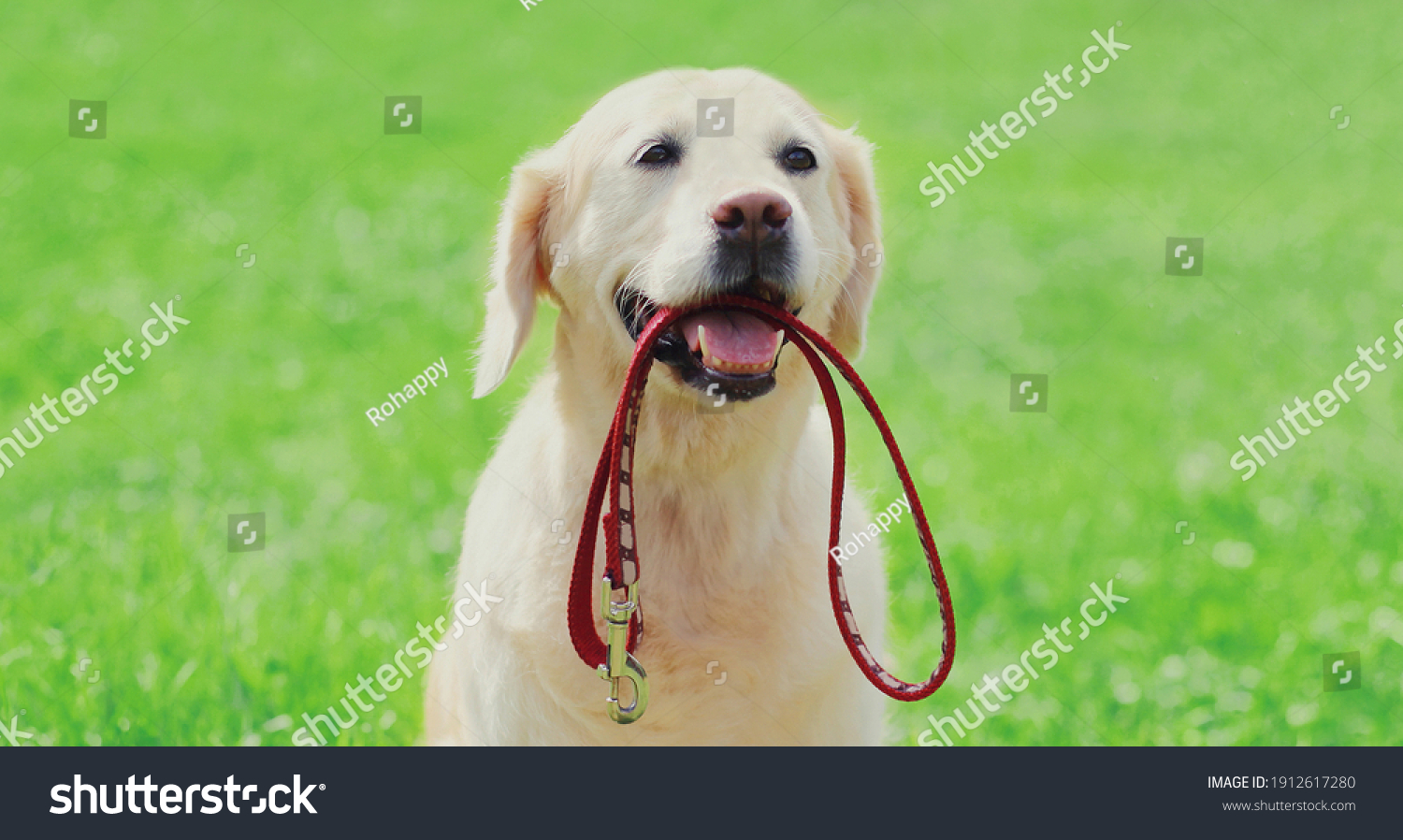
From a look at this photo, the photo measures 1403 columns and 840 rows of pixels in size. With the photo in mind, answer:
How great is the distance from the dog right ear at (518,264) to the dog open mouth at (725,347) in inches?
17.0

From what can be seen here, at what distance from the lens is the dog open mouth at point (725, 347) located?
285cm

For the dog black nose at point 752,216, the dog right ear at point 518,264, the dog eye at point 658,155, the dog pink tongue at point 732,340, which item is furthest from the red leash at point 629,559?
the dog right ear at point 518,264

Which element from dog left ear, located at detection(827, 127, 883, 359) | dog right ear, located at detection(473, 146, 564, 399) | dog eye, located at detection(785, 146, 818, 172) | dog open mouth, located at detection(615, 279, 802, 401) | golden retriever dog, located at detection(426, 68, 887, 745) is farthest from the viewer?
dog left ear, located at detection(827, 127, 883, 359)

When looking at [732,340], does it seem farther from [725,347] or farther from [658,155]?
[658,155]

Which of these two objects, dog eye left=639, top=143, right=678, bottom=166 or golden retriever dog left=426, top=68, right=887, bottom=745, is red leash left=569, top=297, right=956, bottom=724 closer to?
golden retriever dog left=426, top=68, right=887, bottom=745

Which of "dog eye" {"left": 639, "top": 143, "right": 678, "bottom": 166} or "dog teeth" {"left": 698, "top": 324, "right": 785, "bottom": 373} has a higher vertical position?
"dog eye" {"left": 639, "top": 143, "right": 678, "bottom": 166}

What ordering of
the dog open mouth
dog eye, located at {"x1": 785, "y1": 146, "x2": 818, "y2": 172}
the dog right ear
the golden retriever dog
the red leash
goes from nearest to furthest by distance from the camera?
the red leash < the dog open mouth < the golden retriever dog < dog eye, located at {"x1": 785, "y1": 146, "x2": 818, "y2": 172} < the dog right ear

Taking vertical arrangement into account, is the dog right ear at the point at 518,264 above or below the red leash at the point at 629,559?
above

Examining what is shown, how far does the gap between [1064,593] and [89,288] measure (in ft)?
18.9

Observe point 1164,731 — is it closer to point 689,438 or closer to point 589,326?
point 689,438

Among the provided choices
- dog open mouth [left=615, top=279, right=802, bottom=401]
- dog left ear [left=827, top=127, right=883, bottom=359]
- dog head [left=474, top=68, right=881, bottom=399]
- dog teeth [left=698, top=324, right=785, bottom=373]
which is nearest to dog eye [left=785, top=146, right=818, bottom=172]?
dog head [left=474, top=68, right=881, bottom=399]

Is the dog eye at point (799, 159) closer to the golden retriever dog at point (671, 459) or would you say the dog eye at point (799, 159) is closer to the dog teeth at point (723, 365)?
the golden retriever dog at point (671, 459)

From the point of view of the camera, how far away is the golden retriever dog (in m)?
3.07

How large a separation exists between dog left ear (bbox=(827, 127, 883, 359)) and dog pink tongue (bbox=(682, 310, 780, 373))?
0.57m
